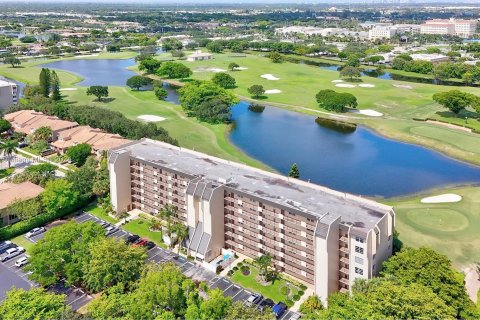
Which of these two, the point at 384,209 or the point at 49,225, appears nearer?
the point at 384,209

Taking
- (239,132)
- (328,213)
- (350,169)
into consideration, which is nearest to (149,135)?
(239,132)

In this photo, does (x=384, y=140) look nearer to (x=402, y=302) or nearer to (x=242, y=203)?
(x=242, y=203)

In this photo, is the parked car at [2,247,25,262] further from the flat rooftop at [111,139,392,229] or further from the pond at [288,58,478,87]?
the pond at [288,58,478,87]

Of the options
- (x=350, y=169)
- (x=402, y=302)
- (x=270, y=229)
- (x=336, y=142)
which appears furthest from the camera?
(x=336, y=142)

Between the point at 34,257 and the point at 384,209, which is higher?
the point at 384,209

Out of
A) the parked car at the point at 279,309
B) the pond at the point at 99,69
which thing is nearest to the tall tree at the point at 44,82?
the pond at the point at 99,69

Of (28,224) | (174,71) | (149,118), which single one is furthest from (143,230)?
(174,71)

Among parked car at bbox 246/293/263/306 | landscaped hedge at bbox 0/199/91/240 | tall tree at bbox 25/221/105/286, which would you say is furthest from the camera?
landscaped hedge at bbox 0/199/91/240

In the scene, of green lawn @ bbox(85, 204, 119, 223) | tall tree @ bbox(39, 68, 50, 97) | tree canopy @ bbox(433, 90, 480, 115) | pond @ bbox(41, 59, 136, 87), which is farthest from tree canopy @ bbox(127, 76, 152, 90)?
tree canopy @ bbox(433, 90, 480, 115)
